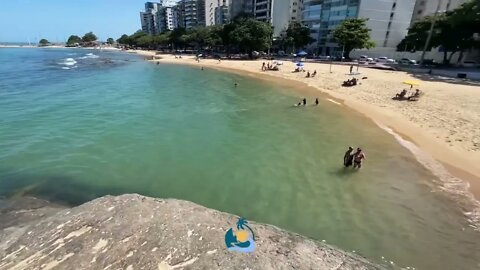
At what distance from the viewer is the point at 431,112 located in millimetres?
26438

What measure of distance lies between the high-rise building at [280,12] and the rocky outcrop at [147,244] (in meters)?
115

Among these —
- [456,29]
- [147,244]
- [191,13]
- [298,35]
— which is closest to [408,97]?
[147,244]

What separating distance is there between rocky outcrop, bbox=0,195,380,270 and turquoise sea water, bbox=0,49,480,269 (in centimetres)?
260

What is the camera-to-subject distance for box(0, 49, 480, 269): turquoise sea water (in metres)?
11.4

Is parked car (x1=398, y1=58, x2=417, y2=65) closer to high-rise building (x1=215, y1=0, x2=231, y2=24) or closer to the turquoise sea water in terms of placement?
the turquoise sea water

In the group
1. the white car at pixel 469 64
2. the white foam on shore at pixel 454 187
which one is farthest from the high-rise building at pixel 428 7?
the white foam on shore at pixel 454 187

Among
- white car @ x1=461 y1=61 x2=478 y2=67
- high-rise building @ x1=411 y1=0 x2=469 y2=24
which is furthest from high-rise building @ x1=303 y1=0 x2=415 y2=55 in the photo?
white car @ x1=461 y1=61 x2=478 y2=67

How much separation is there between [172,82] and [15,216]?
41.3m

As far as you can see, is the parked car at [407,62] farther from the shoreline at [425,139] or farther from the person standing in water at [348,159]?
the person standing in water at [348,159]

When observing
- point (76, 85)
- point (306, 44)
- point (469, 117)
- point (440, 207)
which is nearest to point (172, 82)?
point (76, 85)

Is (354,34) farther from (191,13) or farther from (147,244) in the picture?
(191,13)

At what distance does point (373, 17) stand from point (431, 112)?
224ft

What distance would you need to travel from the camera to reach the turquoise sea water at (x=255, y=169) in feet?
37.4

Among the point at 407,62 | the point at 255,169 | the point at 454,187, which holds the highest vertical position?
the point at 407,62
